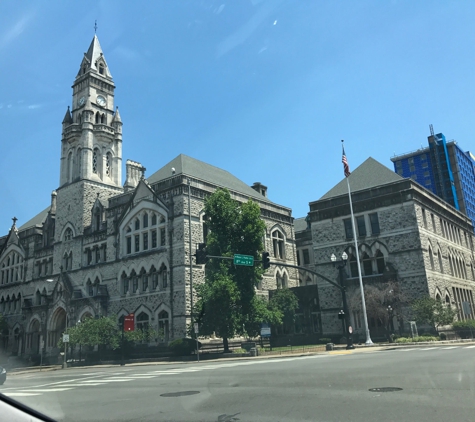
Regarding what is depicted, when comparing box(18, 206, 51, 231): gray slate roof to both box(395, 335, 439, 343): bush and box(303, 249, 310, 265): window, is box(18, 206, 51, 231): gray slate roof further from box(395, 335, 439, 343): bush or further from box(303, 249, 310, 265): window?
box(395, 335, 439, 343): bush

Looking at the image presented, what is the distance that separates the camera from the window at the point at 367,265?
1714 inches

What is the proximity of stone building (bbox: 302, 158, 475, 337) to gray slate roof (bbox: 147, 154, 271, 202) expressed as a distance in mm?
8474

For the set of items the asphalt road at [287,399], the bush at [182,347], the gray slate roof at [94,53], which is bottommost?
the asphalt road at [287,399]

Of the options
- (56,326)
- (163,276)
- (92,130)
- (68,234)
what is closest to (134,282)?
(163,276)

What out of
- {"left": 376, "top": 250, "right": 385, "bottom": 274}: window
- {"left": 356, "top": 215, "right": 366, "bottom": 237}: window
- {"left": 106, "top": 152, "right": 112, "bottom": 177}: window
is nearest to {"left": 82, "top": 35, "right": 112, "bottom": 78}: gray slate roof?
{"left": 106, "top": 152, "right": 112, "bottom": 177}: window

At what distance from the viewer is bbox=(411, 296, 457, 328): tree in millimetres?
36750

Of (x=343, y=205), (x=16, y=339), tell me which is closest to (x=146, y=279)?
(x=343, y=205)

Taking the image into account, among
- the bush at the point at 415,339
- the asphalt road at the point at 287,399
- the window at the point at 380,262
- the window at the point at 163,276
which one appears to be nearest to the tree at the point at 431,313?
the bush at the point at 415,339

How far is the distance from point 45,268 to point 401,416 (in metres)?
53.3

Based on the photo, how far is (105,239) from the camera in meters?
47.8

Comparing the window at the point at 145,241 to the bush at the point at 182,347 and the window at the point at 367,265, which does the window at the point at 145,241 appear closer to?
the bush at the point at 182,347

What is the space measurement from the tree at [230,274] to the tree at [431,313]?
11762 millimetres

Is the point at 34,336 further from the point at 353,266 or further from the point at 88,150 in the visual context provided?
the point at 353,266

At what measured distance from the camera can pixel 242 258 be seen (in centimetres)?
2739
